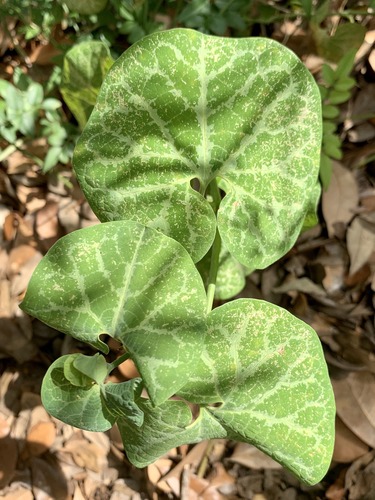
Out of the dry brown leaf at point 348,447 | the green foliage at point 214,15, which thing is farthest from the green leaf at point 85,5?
the dry brown leaf at point 348,447

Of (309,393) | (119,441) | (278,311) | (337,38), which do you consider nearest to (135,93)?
(278,311)

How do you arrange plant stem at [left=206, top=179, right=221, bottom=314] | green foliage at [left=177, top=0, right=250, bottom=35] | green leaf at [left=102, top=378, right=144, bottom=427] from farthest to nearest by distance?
1. green foliage at [left=177, top=0, right=250, bottom=35]
2. plant stem at [left=206, top=179, right=221, bottom=314]
3. green leaf at [left=102, top=378, right=144, bottom=427]

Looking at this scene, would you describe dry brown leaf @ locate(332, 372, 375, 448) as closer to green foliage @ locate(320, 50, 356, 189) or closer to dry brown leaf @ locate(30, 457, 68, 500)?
green foliage @ locate(320, 50, 356, 189)

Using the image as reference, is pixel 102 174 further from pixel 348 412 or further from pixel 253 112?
pixel 348 412

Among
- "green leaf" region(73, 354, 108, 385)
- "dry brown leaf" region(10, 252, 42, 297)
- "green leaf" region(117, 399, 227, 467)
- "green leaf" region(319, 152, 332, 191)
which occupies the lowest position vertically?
"dry brown leaf" region(10, 252, 42, 297)

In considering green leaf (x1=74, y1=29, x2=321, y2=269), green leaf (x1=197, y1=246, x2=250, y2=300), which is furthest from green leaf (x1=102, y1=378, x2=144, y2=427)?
green leaf (x1=197, y1=246, x2=250, y2=300)

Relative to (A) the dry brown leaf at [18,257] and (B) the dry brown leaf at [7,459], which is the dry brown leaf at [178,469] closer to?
(B) the dry brown leaf at [7,459]
